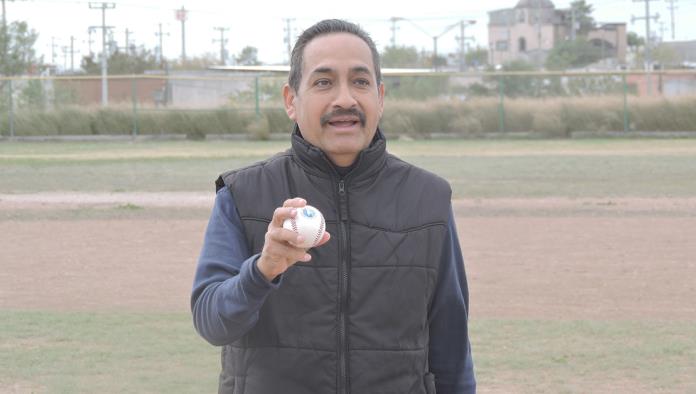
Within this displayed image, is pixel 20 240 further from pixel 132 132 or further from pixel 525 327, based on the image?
pixel 132 132

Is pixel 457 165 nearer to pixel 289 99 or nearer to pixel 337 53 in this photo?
pixel 289 99

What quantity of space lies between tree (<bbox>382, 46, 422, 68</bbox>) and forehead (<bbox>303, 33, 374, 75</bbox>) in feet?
312

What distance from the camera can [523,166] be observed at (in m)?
24.5

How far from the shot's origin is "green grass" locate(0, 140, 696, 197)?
19844 mm

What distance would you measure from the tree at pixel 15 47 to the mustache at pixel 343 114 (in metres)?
62.2

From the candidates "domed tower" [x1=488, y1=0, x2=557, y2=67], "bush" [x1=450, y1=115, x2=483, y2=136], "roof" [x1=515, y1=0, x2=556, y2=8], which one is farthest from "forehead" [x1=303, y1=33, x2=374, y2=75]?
"roof" [x1=515, y1=0, x2=556, y2=8]

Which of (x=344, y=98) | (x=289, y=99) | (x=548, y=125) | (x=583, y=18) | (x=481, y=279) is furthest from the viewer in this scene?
(x=583, y=18)

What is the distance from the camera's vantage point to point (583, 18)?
12481 cm

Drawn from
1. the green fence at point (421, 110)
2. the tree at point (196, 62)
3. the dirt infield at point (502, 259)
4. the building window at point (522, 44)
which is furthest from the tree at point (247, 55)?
the dirt infield at point (502, 259)

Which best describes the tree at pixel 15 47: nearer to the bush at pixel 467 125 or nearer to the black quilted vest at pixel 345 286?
the bush at pixel 467 125

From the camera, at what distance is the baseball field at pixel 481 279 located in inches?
288

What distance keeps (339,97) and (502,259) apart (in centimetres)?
917

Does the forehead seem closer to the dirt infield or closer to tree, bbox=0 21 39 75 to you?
the dirt infield

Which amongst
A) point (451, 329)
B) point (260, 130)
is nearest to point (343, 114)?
point (451, 329)
